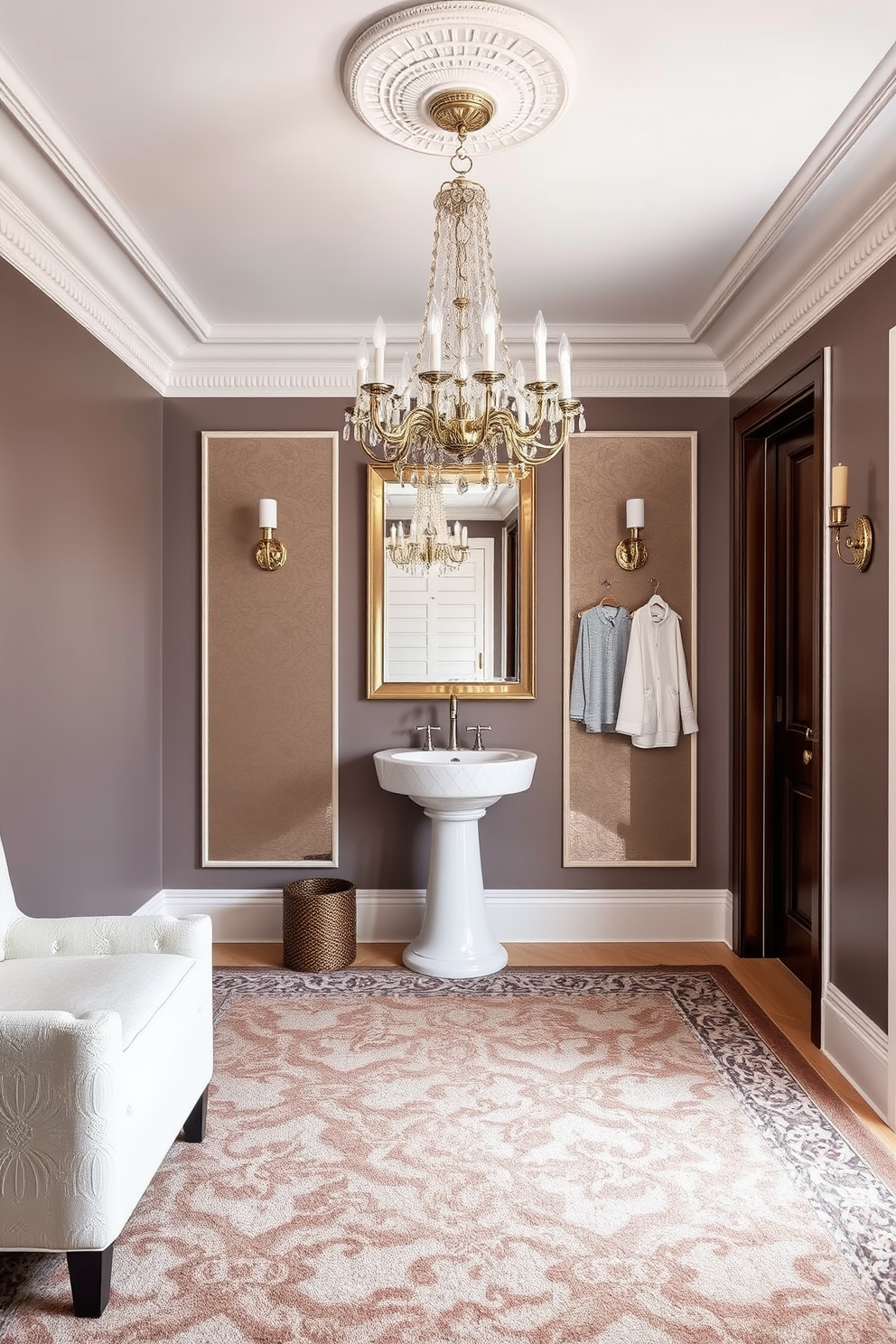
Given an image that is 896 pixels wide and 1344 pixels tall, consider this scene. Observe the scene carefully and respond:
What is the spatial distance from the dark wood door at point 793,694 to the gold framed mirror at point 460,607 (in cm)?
104

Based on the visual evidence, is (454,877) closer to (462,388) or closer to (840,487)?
(840,487)

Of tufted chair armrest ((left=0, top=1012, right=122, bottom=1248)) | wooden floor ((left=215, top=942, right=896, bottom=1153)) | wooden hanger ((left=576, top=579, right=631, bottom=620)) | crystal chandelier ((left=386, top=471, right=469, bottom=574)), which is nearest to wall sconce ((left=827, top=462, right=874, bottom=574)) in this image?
wooden hanger ((left=576, top=579, right=631, bottom=620))

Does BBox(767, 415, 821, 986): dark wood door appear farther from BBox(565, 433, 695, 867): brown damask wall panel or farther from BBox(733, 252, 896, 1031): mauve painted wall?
BBox(733, 252, 896, 1031): mauve painted wall

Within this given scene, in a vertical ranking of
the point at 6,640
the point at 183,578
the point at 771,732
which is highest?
the point at 183,578

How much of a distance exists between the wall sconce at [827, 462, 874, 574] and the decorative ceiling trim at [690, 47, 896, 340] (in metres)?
0.79

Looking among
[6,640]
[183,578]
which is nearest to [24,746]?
[6,640]

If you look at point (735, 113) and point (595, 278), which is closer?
point (735, 113)

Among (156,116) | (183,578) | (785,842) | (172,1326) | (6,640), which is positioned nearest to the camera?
(172,1326)

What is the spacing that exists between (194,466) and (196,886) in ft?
6.13

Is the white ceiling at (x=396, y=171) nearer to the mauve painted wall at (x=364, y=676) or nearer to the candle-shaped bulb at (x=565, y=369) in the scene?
the mauve painted wall at (x=364, y=676)

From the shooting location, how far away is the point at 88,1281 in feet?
5.86

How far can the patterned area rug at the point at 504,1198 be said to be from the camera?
1.79m

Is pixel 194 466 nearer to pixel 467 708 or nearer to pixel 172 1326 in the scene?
pixel 467 708

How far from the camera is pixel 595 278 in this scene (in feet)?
11.4
